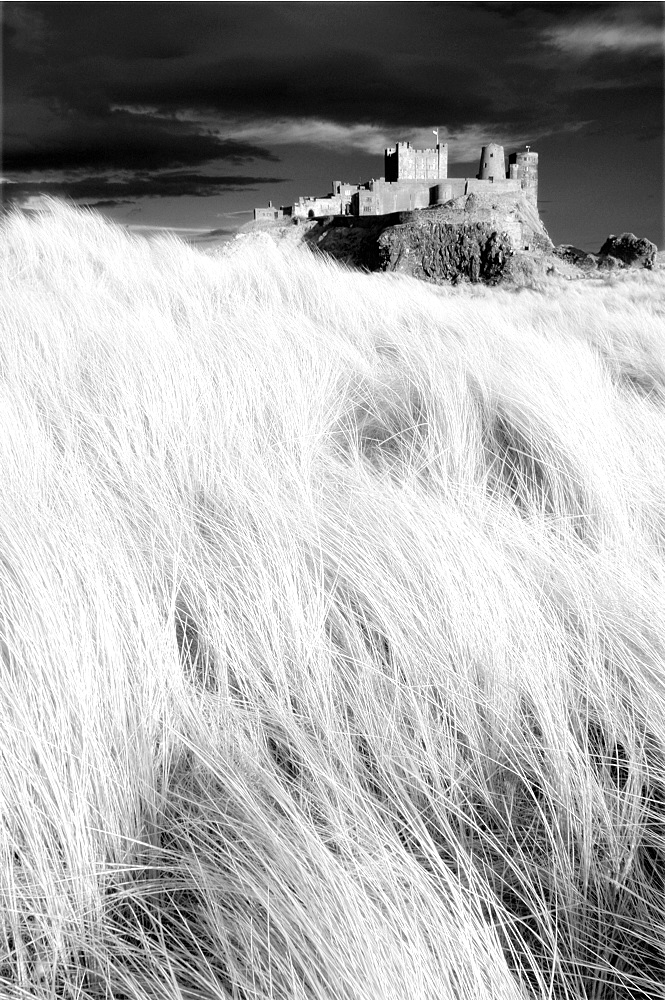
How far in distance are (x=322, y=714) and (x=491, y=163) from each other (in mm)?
48509

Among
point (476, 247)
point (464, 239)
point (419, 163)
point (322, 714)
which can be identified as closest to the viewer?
point (322, 714)

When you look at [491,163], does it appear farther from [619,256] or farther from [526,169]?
[619,256]

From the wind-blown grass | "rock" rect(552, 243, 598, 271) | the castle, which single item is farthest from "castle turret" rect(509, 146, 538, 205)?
the wind-blown grass

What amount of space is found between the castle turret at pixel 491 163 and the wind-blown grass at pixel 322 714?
46.6 m

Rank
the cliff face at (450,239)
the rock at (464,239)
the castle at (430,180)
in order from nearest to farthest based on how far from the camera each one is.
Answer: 1. the rock at (464,239)
2. the cliff face at (450,239)
3. the castle at (430,180)

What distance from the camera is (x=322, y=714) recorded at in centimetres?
94

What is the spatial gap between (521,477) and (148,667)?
123 cm

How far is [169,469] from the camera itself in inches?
68.1

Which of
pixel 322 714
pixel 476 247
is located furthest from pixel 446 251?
pixel 322 714

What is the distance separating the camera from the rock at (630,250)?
24.4 m

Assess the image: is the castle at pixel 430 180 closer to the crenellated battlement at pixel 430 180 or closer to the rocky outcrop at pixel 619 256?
the crenellated battlement at pixel 430 180

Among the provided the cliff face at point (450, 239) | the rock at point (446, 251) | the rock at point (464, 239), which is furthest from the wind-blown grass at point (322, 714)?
the rock at point (446, 251)

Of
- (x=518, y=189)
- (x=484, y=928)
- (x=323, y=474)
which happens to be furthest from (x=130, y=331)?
(x=518, y=189)

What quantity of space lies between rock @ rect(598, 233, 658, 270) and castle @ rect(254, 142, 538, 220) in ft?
37.5
